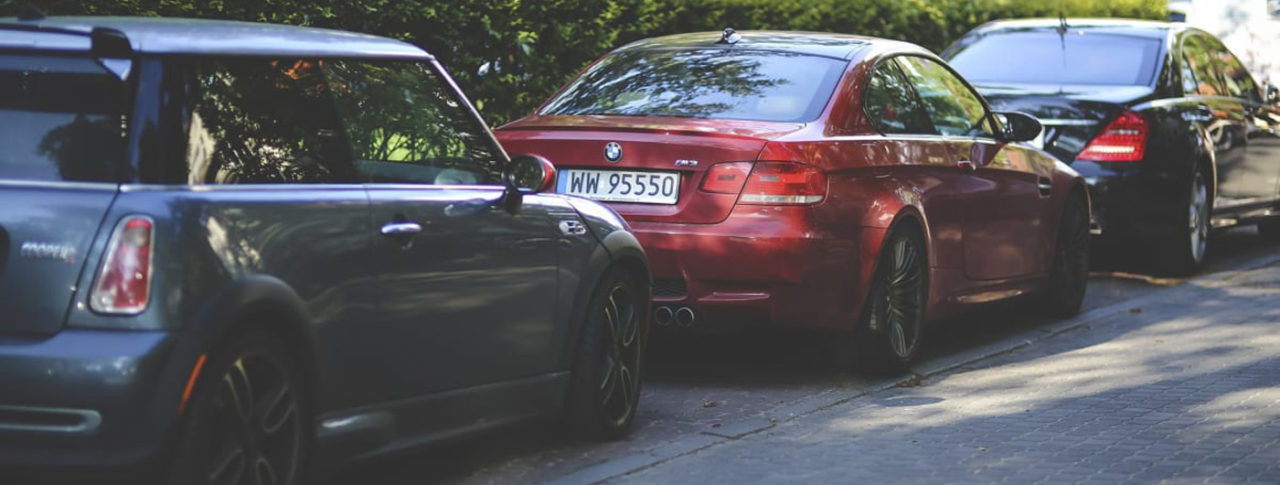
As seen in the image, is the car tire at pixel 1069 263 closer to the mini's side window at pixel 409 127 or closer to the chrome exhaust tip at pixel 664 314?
the chrome exhaust tip at pixel 664 314

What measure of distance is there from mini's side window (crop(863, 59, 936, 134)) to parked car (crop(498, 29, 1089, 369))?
Answer: 1cm

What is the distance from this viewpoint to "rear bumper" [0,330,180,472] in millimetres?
4676

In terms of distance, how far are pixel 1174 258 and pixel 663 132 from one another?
5881 mm

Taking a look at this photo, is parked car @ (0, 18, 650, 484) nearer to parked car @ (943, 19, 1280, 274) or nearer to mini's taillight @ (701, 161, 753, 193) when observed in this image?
mini's taillight @ (701, 161, 753, 193)

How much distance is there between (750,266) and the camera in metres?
8.16

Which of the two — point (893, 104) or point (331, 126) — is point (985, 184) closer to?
point (893, 104)

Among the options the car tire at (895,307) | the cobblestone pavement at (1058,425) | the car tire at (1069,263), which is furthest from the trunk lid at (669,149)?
the car tire at (1069,263)

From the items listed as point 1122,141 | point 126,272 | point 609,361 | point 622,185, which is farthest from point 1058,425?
point 1122,141

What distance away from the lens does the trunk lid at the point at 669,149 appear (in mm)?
8188

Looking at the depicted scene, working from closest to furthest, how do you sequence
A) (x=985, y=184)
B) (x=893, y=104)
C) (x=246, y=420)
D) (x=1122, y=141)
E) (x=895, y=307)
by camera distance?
(x=246, y=420)
(x=895, y=307)
(x=893, y=104)
(x=985, y=184)
(x=1122, y=141)

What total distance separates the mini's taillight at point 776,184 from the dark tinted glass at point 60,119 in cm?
358

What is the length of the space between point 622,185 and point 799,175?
2.42 ft

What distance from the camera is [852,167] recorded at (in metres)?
8.44

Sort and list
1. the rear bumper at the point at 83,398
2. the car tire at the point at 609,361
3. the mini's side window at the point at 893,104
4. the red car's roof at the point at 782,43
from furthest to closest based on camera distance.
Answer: the red car's roof at the point at 782,43, the mini's side window at the point at 893,104, the car tire at the point at 609,361, the rear bumper at the point at 83,398
